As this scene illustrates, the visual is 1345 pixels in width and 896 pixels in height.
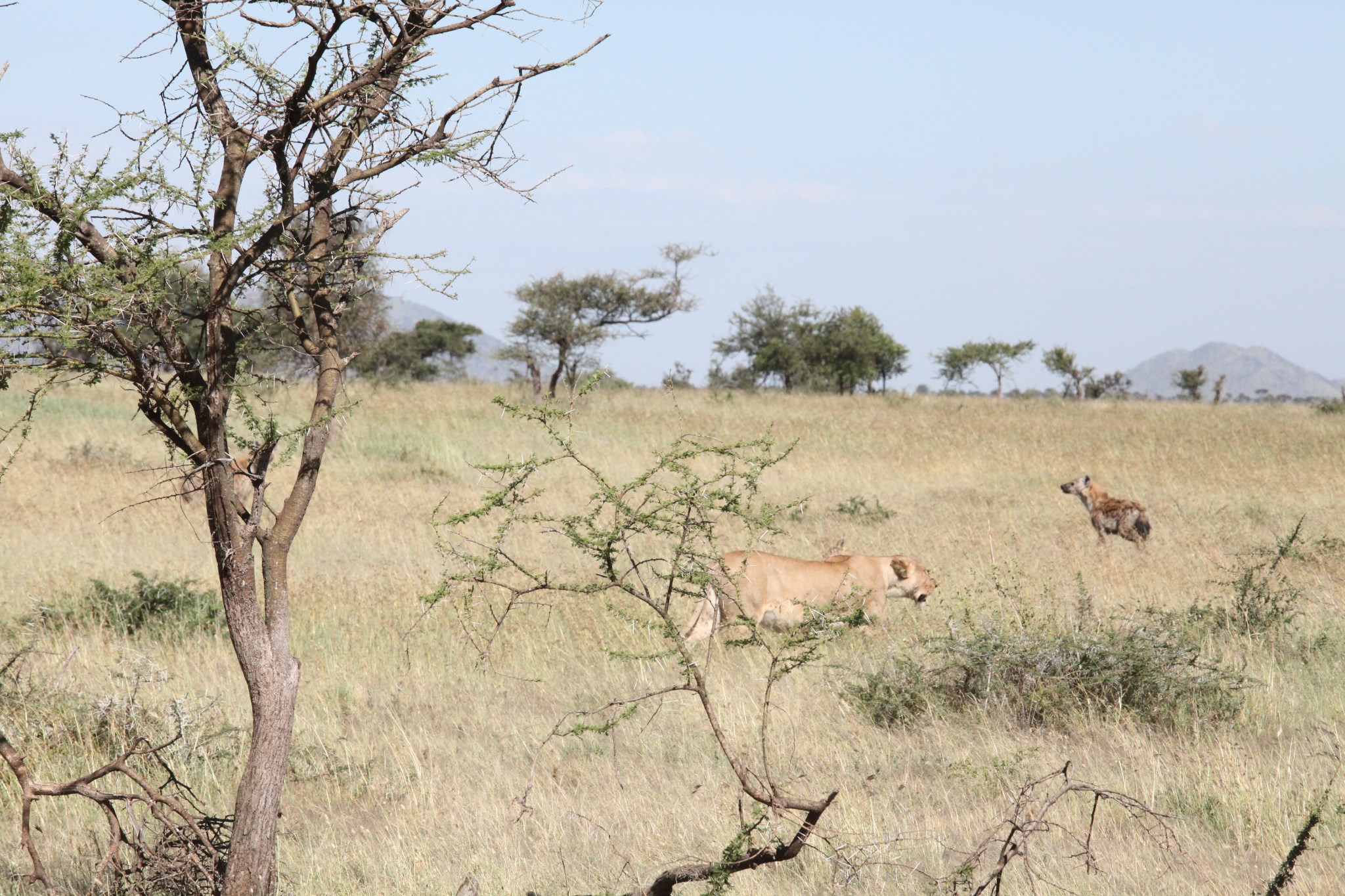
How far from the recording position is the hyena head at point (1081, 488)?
1239 cm

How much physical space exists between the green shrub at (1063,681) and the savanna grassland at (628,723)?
8 cm

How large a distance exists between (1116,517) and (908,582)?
4.40m

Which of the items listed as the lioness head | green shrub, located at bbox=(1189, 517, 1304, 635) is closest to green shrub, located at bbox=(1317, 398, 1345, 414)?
green shrub, located at bbox=(1189, 517, 1304, 635)

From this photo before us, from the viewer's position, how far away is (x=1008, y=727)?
217 inches

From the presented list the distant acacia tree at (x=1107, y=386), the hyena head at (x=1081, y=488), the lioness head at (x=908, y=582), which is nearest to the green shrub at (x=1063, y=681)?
the lioness head at (x=908, y=582)

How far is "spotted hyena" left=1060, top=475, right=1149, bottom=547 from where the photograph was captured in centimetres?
1128

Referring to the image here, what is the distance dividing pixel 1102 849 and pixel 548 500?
1063 cm

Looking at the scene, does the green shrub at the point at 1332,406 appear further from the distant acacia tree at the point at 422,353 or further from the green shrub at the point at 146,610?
the green shrub at the point at 146,610

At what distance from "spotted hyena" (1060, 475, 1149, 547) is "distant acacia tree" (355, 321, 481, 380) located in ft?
74.9

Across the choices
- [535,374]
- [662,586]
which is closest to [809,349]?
[535,374]

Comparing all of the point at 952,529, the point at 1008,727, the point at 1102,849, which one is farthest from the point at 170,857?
the point at 952,529

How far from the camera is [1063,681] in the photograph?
573 centimetres

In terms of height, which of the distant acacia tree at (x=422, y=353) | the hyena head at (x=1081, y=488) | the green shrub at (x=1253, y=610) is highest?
the distant acacia tree at (x=422, y=353)

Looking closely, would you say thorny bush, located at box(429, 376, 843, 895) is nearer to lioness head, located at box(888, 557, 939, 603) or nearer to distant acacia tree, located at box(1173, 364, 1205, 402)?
lioness head, located at box(888, 557, 939, 603)
